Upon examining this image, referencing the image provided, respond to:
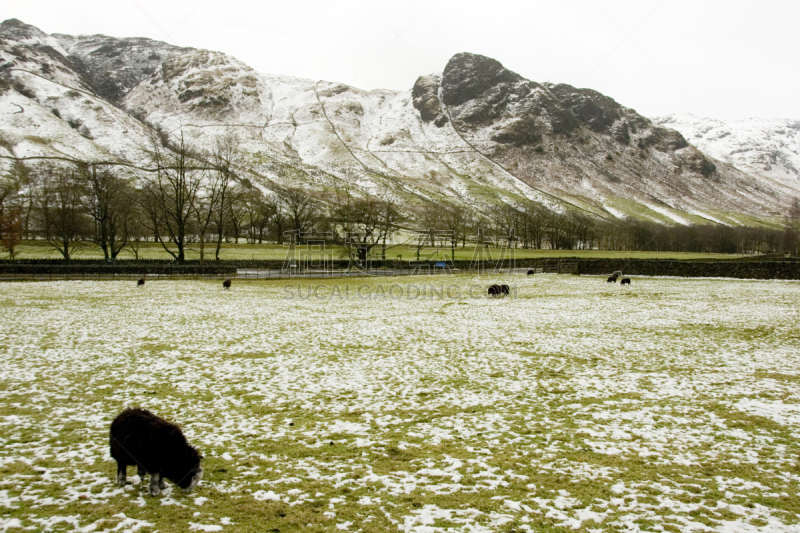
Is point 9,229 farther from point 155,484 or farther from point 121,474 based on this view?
point 155,484

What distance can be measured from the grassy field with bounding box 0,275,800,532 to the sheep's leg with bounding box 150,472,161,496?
222 mm

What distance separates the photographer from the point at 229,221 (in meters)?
110

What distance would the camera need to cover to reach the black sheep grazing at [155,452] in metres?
6.86

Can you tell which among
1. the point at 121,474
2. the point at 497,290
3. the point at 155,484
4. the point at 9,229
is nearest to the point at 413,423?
the point at 155,484

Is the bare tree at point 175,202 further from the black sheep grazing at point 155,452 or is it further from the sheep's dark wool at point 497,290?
the black sheep grazing at point 155,452

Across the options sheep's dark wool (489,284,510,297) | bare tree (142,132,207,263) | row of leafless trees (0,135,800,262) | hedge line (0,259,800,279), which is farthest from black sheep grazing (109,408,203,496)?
row of leafless trees (0,135,800,262)

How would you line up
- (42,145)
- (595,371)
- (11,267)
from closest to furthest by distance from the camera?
(595,371) < (11,267) < (42,145)

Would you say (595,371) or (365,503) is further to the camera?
(595,371)

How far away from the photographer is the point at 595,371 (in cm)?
1427

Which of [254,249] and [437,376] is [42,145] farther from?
[437,376]

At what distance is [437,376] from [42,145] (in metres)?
201

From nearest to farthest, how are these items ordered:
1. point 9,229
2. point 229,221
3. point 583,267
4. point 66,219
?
point 9,229 < point 66,219 < point 583,267 < point 229,221

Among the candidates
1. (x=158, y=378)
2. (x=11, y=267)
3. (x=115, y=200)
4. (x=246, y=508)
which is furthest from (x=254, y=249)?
(x=246, y=508)

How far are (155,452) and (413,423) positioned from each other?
17.2 feet
